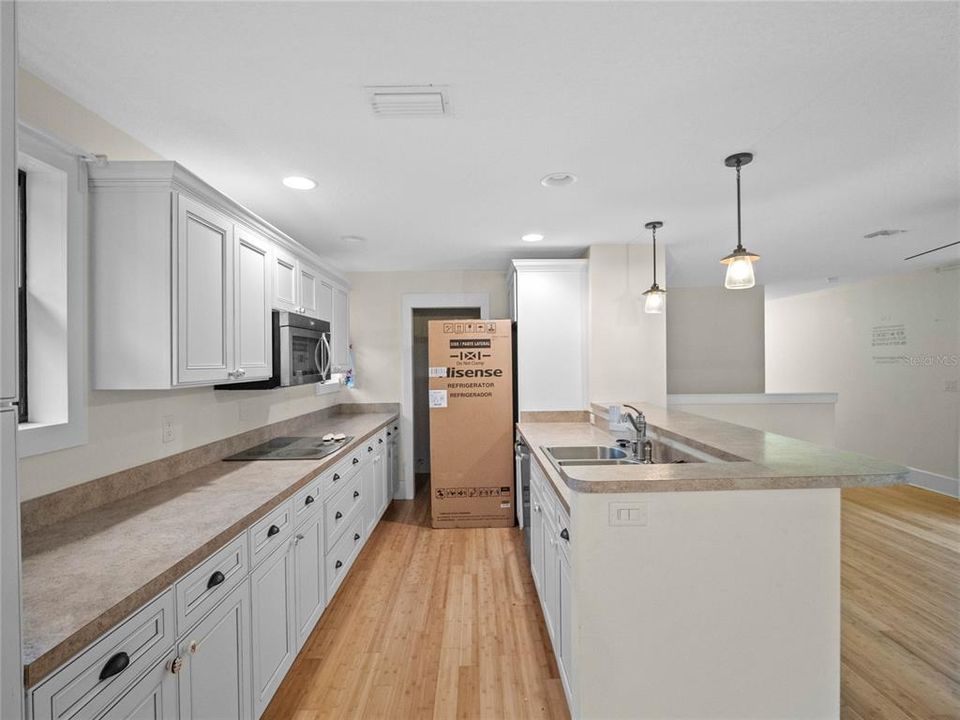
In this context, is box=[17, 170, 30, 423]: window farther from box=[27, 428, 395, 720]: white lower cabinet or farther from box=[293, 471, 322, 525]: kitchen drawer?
box=[293, 471, 322, 525]: kitchen drawer

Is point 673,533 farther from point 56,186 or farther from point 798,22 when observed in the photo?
point 56,186

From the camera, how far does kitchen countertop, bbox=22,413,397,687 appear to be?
104 centimetres

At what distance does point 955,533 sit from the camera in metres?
3.84

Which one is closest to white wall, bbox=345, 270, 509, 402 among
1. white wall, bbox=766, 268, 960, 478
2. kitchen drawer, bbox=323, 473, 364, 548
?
kitchen drawer, bbox=323, 473, 364, 548

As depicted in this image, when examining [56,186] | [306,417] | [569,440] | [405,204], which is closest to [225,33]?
[56,186]

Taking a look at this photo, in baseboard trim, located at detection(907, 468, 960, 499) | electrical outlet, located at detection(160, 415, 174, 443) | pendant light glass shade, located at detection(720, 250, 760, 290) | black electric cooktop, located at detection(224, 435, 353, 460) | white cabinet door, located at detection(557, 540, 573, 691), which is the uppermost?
pendant light glass shade, located at detection(720, 250, 760, 290)

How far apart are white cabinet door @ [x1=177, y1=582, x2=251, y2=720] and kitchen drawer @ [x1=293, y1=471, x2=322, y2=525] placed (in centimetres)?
A: 51

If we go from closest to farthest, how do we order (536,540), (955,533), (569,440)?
(536,540) → (569,440) → (955,533)

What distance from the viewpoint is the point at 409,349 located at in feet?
15.9

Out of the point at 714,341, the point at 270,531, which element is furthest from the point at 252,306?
the point at 714,341

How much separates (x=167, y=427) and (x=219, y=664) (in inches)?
46.5

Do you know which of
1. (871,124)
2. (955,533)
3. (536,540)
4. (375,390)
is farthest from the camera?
(375,390)

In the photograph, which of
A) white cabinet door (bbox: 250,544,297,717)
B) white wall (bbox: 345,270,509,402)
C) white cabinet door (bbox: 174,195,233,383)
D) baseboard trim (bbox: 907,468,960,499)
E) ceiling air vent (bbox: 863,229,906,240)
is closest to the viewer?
white cabinet door (bbox: 250,544,297,717)

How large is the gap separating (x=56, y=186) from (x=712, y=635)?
2.81 m
